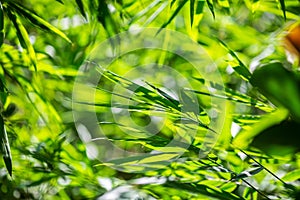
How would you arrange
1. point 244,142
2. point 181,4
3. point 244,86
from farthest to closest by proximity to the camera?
point 244,86 → point 181,4 → point 244,142

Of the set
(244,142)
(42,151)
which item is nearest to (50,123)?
(42,151)

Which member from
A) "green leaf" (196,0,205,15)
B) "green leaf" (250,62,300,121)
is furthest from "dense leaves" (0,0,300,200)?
"green leaf" (250,62,300,121)

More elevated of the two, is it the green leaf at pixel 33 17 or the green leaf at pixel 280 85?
the green leaf at pixel 280 85

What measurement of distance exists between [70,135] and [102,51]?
17 cm

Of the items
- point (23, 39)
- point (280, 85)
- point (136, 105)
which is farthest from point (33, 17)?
point (280, 85)

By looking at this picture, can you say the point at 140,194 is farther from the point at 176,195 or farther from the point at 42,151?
the point at 42,151

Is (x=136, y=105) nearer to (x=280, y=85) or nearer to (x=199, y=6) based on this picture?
(x=199, y=6)

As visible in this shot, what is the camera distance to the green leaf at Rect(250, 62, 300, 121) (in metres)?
0.19

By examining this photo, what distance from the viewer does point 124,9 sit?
0.92 m

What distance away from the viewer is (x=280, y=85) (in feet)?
0.62

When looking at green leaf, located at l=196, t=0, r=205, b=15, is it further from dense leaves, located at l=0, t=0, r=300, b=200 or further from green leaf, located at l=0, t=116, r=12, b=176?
green leaf, located at l=0, t=116, r=12, b=176

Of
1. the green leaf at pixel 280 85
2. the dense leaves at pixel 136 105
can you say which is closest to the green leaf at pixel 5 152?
the dense leaves at pixel 136 105

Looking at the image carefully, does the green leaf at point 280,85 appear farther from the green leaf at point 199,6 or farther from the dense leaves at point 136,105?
the green leaf at point 199,6

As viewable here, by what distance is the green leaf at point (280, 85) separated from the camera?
19cm
